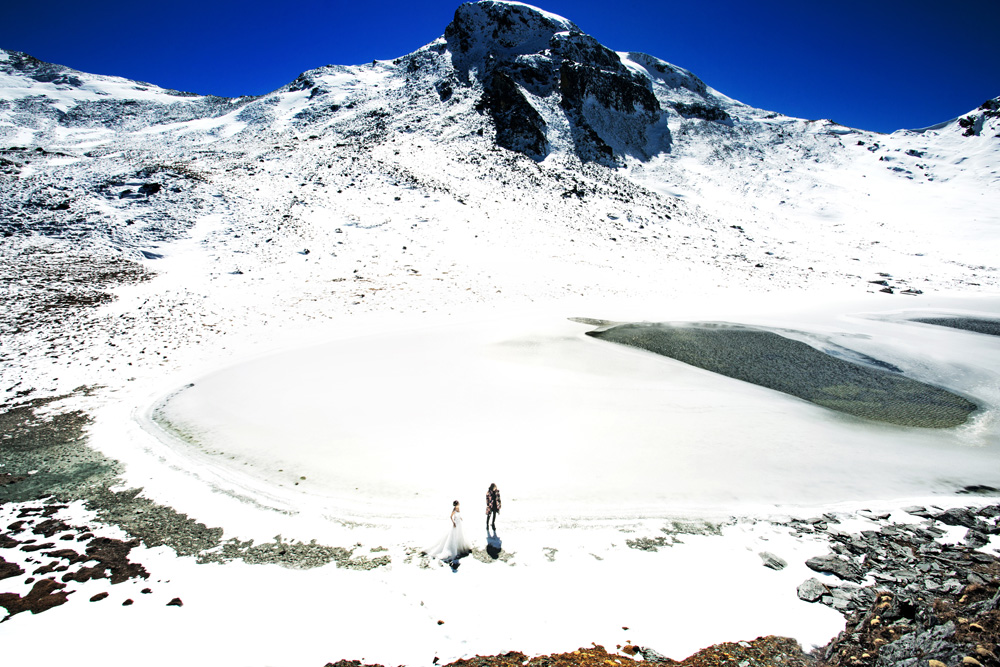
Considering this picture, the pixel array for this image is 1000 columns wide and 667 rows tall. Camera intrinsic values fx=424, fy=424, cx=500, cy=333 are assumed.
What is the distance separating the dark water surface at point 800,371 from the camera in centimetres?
1638

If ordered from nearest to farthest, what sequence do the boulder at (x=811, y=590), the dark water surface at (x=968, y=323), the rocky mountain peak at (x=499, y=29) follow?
the boulder at (x=811, y=590) → the dark water surface at (x=968, y=323) → the rocky mountain peak at (x=499, y=29)

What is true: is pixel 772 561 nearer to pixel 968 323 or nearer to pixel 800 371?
pixel 800 371

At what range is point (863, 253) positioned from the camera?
4738 centimetres

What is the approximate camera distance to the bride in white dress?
8500mm

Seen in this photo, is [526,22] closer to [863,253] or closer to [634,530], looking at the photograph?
[863,253]

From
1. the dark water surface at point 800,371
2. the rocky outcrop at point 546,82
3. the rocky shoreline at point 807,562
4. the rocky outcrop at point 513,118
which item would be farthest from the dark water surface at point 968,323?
the rocky outcrop at point 513,118

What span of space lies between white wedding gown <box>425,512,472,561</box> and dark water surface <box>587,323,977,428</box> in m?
15.7

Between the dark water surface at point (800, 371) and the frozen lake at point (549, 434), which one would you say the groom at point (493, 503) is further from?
the dark water surface at point (800, 371)

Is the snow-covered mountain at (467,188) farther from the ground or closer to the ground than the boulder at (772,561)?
farther from the ground

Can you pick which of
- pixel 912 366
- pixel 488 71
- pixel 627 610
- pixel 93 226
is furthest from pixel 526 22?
pixel 627 610

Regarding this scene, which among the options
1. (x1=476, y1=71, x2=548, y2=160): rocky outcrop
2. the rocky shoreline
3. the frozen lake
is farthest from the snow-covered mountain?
the rocky shoreline

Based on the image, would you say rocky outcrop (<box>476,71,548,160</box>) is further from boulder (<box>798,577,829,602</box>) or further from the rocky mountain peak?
boulder (<box>798,577,829,602</box>)

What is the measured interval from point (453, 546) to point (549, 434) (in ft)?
18.7

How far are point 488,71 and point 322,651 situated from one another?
79768mm
